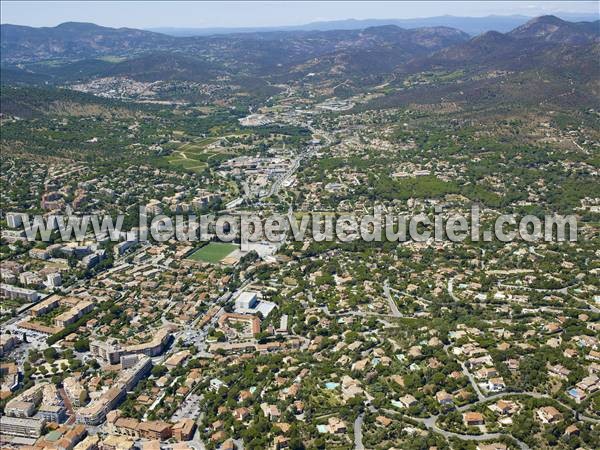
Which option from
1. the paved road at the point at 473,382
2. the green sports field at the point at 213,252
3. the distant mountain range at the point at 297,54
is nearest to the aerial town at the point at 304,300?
the paved road at the point at 473,382

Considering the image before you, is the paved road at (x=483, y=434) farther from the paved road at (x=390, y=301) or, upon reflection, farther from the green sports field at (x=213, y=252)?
the green sports field at (x=213, y=252)

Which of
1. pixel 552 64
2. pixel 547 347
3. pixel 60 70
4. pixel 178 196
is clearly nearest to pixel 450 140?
pixel 178 196

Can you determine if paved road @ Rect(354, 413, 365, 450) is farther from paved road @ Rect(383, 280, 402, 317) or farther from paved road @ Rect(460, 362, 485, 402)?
paved road @ Rect(383, 280, 402, 317)

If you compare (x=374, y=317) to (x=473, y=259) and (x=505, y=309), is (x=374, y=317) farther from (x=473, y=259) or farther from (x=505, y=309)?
(x=473, y=259)

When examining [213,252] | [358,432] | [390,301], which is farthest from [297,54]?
[358,432]

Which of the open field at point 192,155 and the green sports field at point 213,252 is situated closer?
the green sports field at point 213,252

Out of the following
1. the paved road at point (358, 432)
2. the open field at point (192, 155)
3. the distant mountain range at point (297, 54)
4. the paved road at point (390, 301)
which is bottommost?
the paved road at point (358, 432)

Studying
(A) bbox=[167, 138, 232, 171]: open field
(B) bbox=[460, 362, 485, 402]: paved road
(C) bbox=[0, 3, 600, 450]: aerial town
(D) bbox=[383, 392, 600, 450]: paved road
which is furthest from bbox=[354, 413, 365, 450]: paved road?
(A) bbox=[167, 138, 232, 171]: open field

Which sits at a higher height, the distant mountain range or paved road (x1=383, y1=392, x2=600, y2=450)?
the distant mountain range

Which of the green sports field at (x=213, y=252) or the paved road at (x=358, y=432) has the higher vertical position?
the green sports field at (x=213, y=252)
